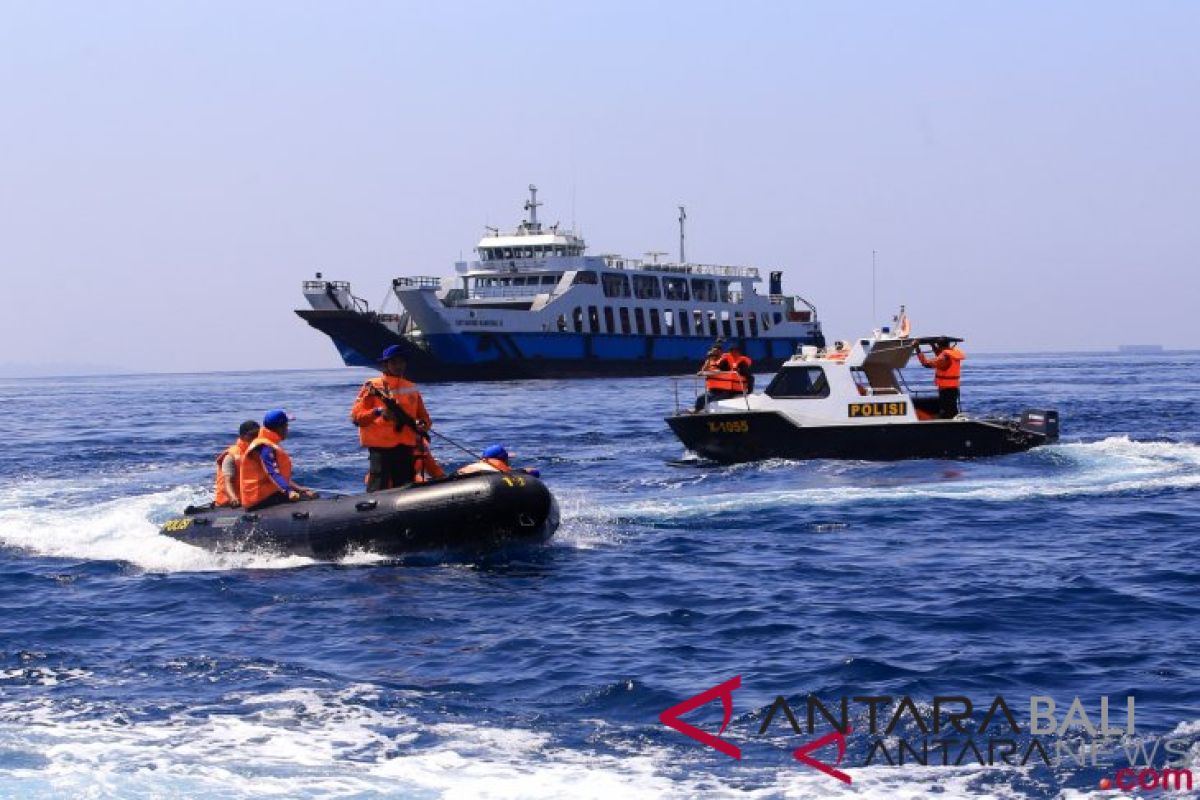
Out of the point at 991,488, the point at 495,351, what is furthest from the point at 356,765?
the point at 495,351

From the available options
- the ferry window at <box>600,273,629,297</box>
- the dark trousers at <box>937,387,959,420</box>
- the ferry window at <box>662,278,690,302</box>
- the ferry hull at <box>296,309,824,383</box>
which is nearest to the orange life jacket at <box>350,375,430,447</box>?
the dark trousers at <box>937,387,959,420</box>

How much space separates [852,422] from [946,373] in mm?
1914

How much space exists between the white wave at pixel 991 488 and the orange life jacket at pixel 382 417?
13.9 feet

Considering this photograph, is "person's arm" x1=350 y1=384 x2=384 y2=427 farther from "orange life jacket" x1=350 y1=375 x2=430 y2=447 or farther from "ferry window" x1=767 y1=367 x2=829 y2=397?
"ferry window" x1=767 y1=367 x2=829 y2=397

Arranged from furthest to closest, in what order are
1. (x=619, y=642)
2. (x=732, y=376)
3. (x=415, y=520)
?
(x=732, y=376), (x=415, y=520), (x=619, y=642)

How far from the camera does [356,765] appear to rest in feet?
27.0

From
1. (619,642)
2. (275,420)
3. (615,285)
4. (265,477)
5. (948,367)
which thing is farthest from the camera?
(615,285)

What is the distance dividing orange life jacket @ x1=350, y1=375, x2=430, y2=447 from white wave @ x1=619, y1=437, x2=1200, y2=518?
4.23 m

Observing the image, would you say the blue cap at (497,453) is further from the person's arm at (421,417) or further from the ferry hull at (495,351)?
the ferry hull at (495,351)

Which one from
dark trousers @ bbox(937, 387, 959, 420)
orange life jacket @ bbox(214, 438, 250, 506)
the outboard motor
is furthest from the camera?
the outboard motor

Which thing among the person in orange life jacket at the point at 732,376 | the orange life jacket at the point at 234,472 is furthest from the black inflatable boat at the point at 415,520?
the person in orange life jacket at the point at 732,376

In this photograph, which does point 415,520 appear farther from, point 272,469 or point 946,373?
point 946,373

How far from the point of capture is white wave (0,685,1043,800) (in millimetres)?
7699

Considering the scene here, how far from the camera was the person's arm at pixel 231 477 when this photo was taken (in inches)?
632
